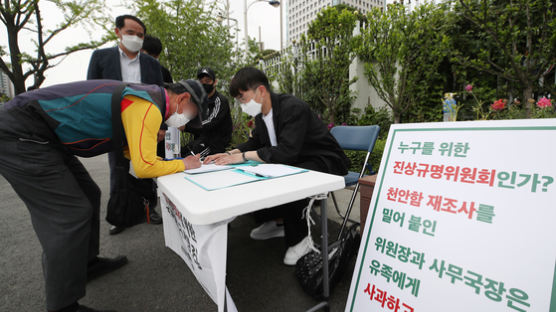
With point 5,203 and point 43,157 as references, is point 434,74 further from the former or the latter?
point 5,203

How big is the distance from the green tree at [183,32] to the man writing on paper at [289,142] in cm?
341

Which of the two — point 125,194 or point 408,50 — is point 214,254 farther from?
point 408,50

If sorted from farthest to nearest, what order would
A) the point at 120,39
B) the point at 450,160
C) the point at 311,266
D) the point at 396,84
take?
the point at 396,84 < the point at 120,39 < the point at 311,266 < the point at 450,160

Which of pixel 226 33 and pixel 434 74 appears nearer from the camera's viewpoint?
pixel 434 74

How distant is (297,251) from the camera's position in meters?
1.63

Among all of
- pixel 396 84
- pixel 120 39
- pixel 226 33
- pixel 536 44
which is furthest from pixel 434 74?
pixel 120 39

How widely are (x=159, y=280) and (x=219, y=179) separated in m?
1.05

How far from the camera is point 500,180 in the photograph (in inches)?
31.8

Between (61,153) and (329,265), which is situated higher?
(61,153)

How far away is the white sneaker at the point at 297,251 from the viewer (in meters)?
1.62

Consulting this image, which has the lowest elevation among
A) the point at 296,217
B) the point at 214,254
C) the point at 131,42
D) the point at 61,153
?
the point at 296,217

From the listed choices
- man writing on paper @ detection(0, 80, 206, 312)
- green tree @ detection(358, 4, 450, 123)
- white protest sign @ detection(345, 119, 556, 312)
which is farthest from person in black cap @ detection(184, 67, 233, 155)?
green tree @ detection(358, 4, 450, 123)

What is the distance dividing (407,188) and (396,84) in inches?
188

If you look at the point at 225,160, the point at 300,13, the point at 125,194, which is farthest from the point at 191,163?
the point at 300,13
